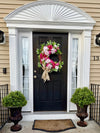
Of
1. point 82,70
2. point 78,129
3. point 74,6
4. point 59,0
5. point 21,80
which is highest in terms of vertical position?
point 59,0

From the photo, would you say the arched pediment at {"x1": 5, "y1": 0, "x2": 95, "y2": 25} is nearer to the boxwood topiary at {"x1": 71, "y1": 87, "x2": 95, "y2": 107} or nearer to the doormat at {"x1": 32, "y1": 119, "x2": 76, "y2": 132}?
the boxwood topiary at {"x1": 71, "y1": 87, "x2": 95, "y2": 107}

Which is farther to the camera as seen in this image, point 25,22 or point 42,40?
point 42,40

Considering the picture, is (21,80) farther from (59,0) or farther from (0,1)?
(59,0)

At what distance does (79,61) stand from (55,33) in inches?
35.6

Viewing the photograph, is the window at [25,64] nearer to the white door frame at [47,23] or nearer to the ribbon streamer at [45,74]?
the white door frame at [47,23]

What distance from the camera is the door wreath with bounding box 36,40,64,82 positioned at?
2.42 meters

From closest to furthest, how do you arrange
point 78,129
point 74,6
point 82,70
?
point 78,129 < point 74,6 < point 82,70

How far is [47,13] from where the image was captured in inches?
89.7

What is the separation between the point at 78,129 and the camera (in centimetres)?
216

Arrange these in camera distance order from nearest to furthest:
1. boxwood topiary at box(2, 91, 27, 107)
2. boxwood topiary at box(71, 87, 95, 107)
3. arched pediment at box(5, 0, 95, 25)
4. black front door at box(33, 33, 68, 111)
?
boxwood topiary at box(2, 91, 27, 107) → boxwood topiary at box(71, 87, 95, 107) → arched pediment at box(5, 0, 95, 25) → black front door at box(33, 33, 68, 111)

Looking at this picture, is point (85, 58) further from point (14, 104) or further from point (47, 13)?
point (14, 104)

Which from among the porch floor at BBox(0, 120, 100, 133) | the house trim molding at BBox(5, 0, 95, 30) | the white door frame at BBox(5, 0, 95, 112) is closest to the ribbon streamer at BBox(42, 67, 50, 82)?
the white door frame at BBox(5, 0, 95, 112)

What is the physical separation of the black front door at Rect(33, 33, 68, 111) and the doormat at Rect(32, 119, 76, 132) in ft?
0.97

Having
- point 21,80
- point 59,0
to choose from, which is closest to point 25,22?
point 59,0
